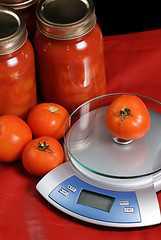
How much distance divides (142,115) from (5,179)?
1.26 feet

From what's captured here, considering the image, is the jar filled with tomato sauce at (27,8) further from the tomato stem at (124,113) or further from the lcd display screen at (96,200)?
the lcd display screen at (96,200)

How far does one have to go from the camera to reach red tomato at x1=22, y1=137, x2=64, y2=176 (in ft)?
3.37

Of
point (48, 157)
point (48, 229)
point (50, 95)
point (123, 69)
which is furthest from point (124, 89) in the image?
point (48, 229)

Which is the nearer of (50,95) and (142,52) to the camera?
(50,95)

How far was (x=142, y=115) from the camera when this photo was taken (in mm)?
1026

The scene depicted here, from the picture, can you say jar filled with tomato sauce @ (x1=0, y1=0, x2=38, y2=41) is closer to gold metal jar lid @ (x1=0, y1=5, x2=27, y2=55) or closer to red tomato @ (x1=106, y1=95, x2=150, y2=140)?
gold metal jar lid @ (x1=0, y1=5, x2=27, y2=55)

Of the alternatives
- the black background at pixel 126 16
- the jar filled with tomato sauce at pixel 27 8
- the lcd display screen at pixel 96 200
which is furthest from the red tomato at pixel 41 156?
the black background at pixel 126 16

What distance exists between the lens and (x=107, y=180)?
1005 millimetres

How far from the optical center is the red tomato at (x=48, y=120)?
111 centimetres

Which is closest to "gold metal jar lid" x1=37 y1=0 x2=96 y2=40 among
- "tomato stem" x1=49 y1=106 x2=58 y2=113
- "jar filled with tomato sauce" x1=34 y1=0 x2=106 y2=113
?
"jar filled with tomato sauce" x1=34 y1=0 x2=106 y2=113

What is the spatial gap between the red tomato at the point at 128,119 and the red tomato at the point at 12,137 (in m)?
0.22

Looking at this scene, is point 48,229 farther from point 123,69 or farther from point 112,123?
point 123,69

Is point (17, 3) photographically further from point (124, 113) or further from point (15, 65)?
point (124, 113)

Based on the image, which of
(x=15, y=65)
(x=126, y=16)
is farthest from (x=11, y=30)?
(x=126, y=16)
